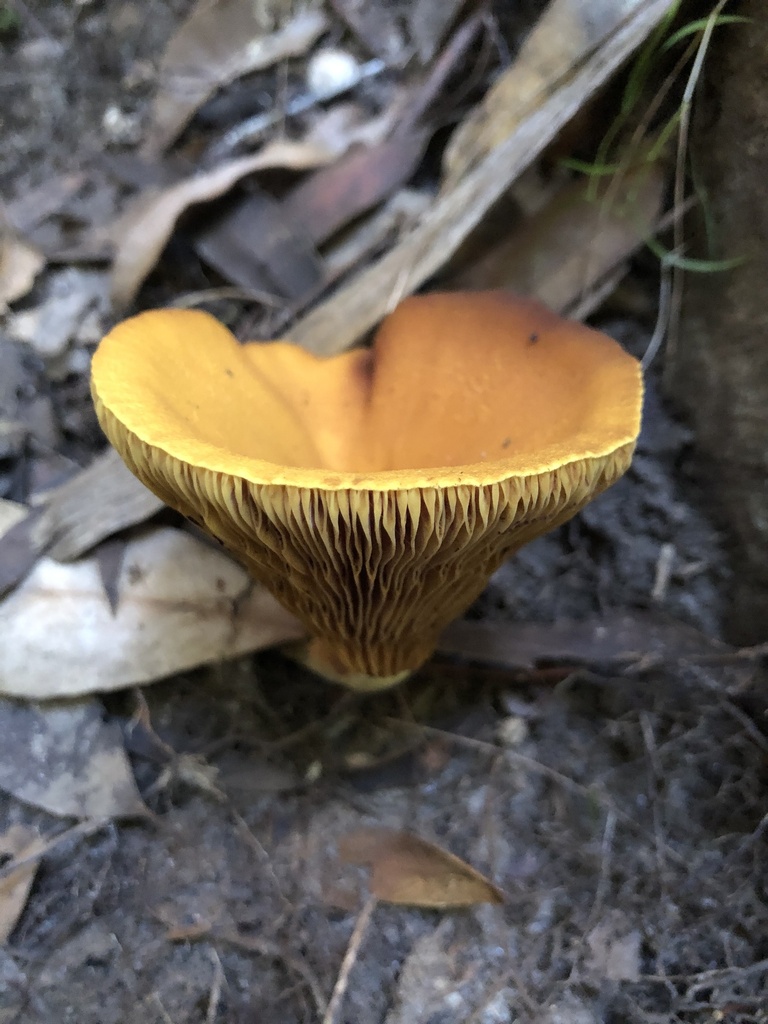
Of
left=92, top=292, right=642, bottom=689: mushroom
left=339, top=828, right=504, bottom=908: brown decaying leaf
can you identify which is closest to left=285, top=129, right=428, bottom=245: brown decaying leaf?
left=92, top=292, right=642, bottom=689: mushroom

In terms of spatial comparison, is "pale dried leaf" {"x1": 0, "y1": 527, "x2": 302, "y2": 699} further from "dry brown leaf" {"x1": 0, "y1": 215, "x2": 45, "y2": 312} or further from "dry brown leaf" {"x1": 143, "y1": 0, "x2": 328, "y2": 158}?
"dry brown leaf" {"x1": 143, "y1": 0, "x2": 328, "y2": 158}

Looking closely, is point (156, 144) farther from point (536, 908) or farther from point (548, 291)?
point (536, 908)

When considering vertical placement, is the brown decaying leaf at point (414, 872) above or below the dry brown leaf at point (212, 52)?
→ below

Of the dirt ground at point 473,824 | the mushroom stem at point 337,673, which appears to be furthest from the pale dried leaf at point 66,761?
the mushroom stem at point 337,673

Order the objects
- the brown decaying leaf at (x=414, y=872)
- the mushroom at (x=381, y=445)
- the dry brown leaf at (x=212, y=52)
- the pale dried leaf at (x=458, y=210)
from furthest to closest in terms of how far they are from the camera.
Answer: the dry brown leaf at (x=212, y=52), the pale dried leaf at (x=458, y=210), the brown decaying leaf at (x=414, y=872), the mushroom at (x=381, y=445)

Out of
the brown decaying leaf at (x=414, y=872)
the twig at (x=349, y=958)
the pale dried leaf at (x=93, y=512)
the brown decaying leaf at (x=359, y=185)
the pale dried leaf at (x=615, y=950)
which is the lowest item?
the pale dried leaf at (x=615, y=950)

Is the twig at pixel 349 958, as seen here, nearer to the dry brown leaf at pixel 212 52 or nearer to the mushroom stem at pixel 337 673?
the mushroom stem at pixel 337 673

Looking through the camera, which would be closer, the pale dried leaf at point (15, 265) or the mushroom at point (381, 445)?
the mushroom at point (381, 445)

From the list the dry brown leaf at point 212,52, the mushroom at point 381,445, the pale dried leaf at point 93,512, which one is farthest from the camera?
the dry brown leaf at point 212,52
